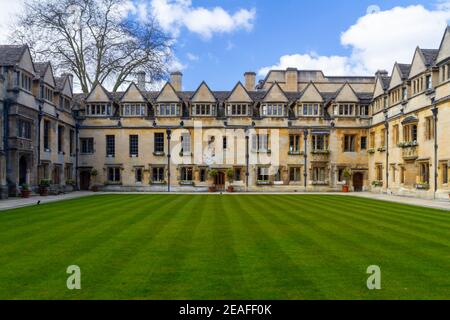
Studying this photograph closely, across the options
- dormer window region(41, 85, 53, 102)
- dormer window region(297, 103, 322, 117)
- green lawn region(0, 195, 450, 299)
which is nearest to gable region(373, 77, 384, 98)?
dormer window region(297, 103, 322, 117)

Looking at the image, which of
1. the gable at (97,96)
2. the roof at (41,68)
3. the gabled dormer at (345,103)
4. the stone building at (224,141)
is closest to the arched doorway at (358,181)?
the stone building at (224,141)

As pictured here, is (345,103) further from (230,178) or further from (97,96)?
(97,96)

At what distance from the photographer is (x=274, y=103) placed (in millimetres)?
44844

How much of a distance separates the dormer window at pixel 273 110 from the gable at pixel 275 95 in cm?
53

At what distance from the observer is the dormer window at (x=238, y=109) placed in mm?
44875

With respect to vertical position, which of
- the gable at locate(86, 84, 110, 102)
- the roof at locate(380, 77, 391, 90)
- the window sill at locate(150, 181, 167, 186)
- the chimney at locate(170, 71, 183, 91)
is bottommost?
the window sill at locate(150, 181, 167, 186)

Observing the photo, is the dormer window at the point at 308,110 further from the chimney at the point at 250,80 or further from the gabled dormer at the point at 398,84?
the chimney at the point at 250,80

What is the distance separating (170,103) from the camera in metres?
44.9

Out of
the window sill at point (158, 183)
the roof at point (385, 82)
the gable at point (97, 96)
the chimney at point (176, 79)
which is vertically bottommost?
the window sill at point (158, 183)

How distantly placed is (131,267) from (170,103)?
3742 centimetres

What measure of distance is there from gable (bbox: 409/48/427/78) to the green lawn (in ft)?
66.9

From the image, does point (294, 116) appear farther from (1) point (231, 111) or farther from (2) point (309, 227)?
(2) point (309, 227)

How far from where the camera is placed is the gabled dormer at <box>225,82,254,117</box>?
147ft

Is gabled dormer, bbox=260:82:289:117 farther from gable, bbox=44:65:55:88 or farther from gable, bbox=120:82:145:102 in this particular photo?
gable, bbox=44:65:55:88
